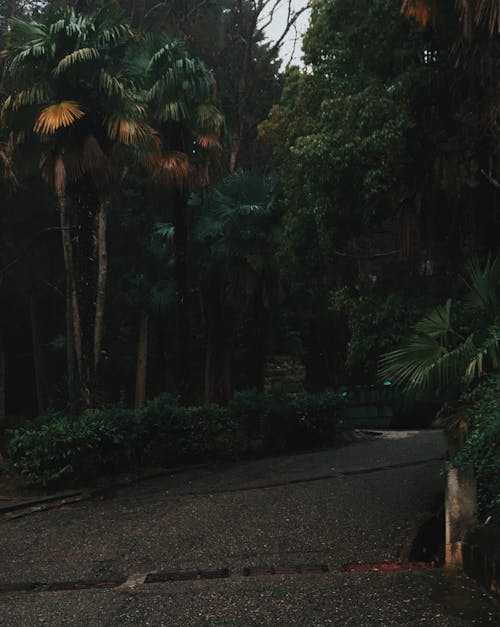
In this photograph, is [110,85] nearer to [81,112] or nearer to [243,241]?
[81,112]

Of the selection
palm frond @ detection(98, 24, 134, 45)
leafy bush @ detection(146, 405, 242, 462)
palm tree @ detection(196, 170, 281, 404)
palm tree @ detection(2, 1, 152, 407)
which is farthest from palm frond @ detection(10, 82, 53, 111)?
palm tree @ detection(196, 170, 281, 404)

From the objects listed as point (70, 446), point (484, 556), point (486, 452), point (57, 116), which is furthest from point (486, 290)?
point (57, 116)

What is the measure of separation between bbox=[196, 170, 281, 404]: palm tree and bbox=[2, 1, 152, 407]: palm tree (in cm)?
621

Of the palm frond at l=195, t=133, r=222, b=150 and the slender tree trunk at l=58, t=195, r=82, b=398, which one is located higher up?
the palm frond at l=195, t=133, r=222, b=150

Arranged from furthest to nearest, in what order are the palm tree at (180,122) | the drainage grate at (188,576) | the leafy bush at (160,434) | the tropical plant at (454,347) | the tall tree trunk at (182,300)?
1. the tall tree trunk at (182,300)
2. the palm tree at (180,122)
3. the leafy bush at (160,434)
4. the tropical plant at (454,347)
5. the drainage grate at (188,576)

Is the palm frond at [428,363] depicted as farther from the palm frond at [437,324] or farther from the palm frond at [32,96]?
the palm frond at [32,96]

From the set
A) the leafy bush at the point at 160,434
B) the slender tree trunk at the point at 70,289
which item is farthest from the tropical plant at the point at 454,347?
the slender tree trunk at the point at 70,289

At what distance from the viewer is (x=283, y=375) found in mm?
23125

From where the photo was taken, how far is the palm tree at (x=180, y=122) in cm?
1538

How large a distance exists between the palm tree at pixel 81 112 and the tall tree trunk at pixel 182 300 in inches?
110

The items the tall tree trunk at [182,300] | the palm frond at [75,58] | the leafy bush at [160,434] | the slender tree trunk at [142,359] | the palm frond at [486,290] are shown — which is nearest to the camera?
the palm frond at [486,290]

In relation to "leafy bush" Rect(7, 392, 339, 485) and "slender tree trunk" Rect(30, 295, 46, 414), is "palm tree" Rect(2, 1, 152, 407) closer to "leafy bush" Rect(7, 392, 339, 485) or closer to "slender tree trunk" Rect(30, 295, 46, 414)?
"leafy bush" Rect(7, 392, 339, 485)

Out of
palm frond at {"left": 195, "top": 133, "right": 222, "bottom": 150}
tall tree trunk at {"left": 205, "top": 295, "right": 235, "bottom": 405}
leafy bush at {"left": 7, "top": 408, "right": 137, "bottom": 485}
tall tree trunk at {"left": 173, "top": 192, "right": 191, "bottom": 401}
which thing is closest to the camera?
leafy bush at {"left": 7, "top": 408, "right": 137, "bottom": 485}

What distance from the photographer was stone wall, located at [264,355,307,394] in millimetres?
22844
